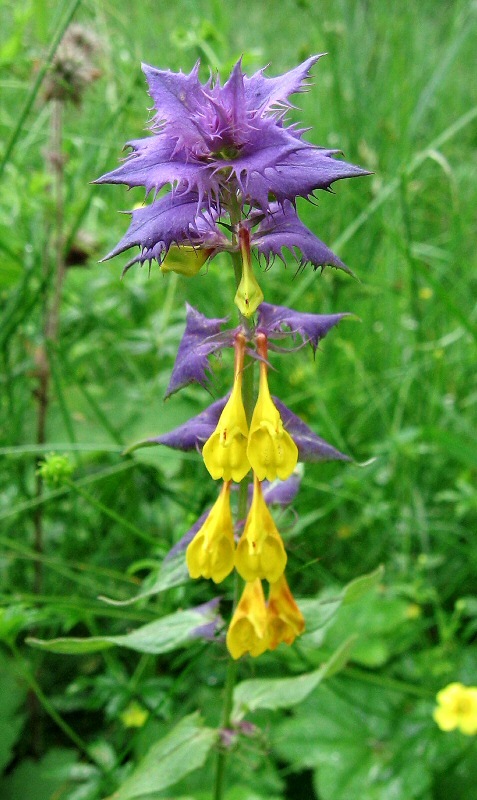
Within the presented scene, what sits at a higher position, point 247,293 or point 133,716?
point 247,293

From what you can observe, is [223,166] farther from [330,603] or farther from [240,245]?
[330,603]

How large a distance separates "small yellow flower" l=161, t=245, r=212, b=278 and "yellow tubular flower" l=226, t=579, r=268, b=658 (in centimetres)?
30

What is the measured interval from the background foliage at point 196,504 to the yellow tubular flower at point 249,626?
12 cm

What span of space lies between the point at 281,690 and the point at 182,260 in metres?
0.51

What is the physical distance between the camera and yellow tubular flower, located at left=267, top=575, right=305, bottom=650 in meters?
0.71

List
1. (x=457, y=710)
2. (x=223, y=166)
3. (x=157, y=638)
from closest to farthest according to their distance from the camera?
(x=223, y=166) → (x=157, y=638) → (x=457, y=710)

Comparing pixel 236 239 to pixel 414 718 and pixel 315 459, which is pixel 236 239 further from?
pixel 414 718

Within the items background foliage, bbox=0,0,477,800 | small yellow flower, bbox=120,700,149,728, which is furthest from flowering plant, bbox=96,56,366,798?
small yellow flower, bbox=120,700,149,728

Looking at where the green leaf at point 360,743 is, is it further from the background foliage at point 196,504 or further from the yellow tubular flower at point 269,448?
the yellow tubular flower at point 269,448

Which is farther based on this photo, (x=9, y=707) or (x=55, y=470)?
(x=9, y=707)

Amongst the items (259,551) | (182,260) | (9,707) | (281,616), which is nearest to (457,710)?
(281,616)

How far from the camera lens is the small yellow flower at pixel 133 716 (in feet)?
3.14

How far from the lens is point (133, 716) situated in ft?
3.19

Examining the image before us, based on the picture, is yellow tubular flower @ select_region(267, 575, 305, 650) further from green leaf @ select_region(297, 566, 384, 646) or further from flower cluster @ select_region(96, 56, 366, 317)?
flower cluster @ select_region(96, 56, 366, 317)
